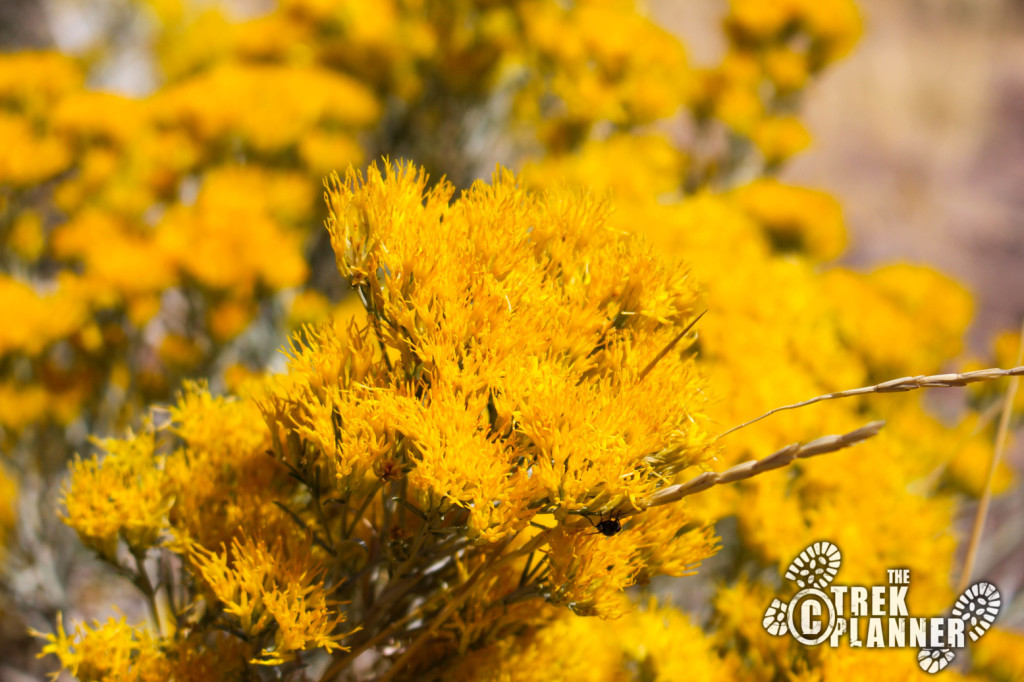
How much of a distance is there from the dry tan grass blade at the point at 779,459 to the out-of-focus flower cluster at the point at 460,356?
4 centimetres

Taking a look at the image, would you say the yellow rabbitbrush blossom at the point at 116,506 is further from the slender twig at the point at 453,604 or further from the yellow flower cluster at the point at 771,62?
the yellow flower cluster at the point at 771,62

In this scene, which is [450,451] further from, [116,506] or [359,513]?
[116,506]

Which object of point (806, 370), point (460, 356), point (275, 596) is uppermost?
point (806, 370)

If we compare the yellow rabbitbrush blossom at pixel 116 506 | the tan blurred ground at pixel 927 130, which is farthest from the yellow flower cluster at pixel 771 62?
the tan blurred ground at pixel 927 130

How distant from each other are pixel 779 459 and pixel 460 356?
38 centimetres

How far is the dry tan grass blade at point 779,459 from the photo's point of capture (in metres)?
0.61

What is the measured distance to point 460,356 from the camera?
0.83 meters

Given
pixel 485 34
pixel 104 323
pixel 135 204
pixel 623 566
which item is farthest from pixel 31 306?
pixel 485 34

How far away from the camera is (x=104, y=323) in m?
2.12

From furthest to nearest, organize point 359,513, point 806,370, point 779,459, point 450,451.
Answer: point 806,370 → point 359,513 → point 450,451 → point 779,459

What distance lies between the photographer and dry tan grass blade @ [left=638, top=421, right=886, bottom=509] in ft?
1.99

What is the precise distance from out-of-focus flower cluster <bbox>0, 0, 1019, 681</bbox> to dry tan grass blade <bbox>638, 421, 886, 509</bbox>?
0.12 ft

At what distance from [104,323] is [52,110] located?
37.6 inches

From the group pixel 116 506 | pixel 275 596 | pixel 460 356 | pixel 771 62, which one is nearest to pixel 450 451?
pixel 460 356
